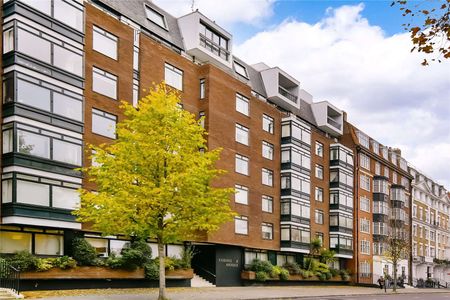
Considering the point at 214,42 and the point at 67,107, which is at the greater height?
the point at 214,42

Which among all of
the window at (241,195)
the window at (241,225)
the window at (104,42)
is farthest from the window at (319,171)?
the window at (104,42)

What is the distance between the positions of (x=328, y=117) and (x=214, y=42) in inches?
920

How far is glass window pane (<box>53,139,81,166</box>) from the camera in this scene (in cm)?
2941

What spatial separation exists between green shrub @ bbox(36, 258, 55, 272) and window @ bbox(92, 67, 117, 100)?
1098 centimetres

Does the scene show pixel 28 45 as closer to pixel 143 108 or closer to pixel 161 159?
pixel 143 108

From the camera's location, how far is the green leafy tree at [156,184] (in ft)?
77.2

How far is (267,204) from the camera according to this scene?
158ft

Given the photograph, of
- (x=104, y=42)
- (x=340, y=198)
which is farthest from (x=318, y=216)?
(x=104, y=42)

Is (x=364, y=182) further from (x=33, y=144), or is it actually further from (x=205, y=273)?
(x=33, y=144)

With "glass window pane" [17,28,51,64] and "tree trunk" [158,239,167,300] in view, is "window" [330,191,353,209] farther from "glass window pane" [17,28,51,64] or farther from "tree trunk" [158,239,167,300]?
"glass window pane" [17,28,51,64]

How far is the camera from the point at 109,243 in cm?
3300

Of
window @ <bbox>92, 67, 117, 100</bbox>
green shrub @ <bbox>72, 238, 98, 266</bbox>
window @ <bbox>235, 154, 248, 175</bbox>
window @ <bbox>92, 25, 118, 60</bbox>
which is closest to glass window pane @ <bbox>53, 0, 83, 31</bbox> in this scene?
window @ <bbox>92, 25, 118, 60</bbox>

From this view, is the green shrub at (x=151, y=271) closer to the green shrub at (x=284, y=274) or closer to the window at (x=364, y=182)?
the green shrub at (x=284, y=274)

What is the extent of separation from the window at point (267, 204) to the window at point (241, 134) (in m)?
5.68
